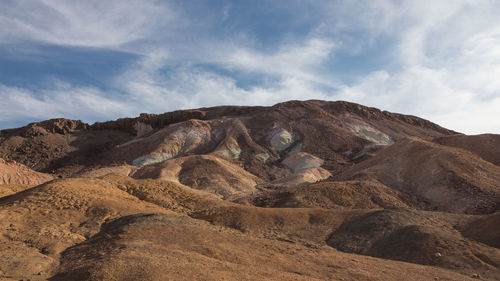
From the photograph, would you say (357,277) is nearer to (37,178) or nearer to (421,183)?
(421,183)

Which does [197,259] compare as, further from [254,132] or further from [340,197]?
[254,132]

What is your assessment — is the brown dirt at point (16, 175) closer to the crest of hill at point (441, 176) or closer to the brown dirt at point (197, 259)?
the brown dirt at point (197, 259)

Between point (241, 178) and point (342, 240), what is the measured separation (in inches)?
988

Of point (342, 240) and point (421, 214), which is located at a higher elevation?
point (421, 214)

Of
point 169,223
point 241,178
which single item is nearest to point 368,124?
point 241,178

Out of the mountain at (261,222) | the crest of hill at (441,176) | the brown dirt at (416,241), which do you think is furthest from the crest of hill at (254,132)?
the brown dirt at (416,241)

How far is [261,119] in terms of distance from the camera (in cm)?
6184

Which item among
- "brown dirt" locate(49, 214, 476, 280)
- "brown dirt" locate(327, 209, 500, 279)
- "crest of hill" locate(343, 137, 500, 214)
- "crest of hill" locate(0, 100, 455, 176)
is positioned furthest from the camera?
"crest of hill" locate(0, 100, 455, 176)

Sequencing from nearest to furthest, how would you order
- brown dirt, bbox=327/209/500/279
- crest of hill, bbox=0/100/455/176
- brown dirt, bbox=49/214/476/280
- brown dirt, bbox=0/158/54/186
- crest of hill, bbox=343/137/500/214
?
brown dirt, bbox=49/214/476/280 < brown dirt, bbox=327/209/500/279 < crest of hill, bbox=343/137/500/214 < brown dirt, bbox=0/158/54/186 < crest of hill, bbox=0/100/455/176

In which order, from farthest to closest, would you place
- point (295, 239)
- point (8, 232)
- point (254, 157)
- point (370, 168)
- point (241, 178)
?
point (254, 157) < point (241, 178) < point (370, 168) < point (295, 239) < point (8, 232)

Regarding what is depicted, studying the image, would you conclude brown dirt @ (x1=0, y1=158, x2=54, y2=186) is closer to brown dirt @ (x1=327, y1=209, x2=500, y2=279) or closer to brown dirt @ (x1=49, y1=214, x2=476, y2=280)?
brown dirt @ (x1=49, y1=214, x2=476, y2=280)

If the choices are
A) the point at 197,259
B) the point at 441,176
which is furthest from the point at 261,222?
the point at 441,176

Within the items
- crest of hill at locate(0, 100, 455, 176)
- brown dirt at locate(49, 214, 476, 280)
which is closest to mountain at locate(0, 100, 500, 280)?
brown dirt at locate(49, 214, 476, 280)

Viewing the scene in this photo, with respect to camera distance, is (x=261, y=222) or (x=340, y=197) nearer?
(x=261, y=222)
